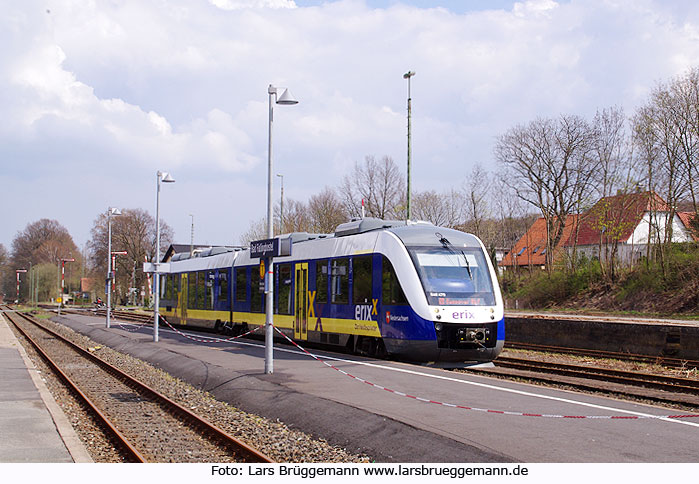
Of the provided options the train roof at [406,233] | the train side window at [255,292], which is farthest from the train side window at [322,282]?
the train side window at [255,292]

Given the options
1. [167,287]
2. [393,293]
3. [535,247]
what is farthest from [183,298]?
[535,247]

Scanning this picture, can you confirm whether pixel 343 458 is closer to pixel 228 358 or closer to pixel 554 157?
pixel 228 358

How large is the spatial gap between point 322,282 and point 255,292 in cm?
564

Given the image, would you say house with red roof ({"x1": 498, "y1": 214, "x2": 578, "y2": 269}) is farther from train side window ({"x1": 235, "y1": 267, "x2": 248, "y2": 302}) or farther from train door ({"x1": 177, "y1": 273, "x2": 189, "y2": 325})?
train side window ({"x1": 235, "y1": 267, "x2": 248, "y2": 302})

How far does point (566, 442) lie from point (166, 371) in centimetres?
1290

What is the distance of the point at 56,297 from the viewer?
106 meters

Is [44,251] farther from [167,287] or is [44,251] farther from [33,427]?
[33,427]

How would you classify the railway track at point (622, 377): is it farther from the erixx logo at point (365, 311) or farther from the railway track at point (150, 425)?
the railway track at point (150, 425)

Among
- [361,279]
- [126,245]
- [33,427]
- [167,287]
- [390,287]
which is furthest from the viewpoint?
[126,245]

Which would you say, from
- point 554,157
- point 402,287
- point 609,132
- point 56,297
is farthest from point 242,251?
point 56,297

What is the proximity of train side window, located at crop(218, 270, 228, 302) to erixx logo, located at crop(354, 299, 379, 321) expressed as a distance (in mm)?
10808

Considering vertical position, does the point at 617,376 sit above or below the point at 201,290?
below

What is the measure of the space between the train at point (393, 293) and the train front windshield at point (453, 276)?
0.02m

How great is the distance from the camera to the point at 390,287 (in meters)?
15.9
